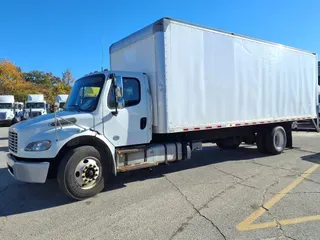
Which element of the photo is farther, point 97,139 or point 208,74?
point 208,74

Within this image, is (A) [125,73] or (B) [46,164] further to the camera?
(A) [125,73]

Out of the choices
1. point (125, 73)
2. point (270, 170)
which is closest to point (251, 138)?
point (270, 170)

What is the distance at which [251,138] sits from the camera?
32.0 ft

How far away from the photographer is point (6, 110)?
29.8 m

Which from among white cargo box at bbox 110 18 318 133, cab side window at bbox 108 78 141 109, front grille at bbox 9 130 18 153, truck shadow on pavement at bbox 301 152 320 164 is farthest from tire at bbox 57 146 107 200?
truck shadow on pavement at bbox 301 152 320 164

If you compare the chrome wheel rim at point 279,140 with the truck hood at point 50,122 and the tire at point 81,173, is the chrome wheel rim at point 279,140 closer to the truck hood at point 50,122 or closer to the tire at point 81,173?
the tire at point 81,173

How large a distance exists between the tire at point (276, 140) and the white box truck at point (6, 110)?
2828 cm

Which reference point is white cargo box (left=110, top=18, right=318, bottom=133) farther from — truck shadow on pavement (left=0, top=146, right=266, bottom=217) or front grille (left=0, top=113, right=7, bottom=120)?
front grille (left=0, top=113, right=7, bottom=120)

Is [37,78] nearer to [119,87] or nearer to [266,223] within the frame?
[119,87]

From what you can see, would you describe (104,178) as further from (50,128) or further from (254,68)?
(254,68)

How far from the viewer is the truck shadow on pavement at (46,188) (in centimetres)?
507

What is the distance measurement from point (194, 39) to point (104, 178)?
12.8 ft

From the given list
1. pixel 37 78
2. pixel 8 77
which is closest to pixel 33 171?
pixel 8 77

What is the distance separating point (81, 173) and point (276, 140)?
6997mm
